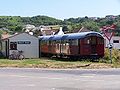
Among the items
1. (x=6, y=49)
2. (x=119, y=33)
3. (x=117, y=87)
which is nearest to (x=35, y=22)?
(x=119, y=33)

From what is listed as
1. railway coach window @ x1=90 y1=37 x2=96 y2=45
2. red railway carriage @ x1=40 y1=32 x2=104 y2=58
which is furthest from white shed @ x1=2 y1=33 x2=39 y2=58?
railway coach window @ x1=90 y1=37 x2=96 y2=45

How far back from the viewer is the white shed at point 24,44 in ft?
147

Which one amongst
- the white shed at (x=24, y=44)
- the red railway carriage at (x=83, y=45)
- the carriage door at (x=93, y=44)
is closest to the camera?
the red railway carriage at (x=83, y=45)

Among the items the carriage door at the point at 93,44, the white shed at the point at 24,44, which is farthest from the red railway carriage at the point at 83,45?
the white shed at the point at 24,44

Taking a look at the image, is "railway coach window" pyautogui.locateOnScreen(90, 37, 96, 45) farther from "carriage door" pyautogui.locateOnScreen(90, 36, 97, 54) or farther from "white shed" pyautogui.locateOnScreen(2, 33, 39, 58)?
"white shed" pyautogui.locateOnScreen(2, 33, 39, 58)

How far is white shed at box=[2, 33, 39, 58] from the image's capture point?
4469cm

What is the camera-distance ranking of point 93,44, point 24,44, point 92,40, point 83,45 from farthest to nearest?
point 24,44 → point 92,40 → point 93,44 → point 83,45

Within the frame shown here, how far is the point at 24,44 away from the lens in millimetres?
44969

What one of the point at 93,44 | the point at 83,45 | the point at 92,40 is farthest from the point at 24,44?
the point at 93,44

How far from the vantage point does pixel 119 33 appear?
108500 mm

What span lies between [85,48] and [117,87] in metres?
23.1

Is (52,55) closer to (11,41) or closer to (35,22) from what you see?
(11,41)

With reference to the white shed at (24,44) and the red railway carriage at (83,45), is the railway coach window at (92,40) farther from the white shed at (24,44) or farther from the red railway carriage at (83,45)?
the white shed at (24,44)

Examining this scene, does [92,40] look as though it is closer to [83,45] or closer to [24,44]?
[83,45]
